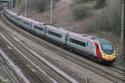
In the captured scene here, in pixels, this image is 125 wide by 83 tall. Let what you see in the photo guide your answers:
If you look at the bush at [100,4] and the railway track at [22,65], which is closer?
the railway track at [22,65]

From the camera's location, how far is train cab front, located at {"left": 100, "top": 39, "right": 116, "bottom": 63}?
3544cm

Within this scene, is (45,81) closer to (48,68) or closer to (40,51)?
(48,68)

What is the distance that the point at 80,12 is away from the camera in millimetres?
68688

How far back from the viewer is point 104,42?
3681 centimetres

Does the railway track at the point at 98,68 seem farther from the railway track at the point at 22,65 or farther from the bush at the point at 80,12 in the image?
the bush at the point at 80,12

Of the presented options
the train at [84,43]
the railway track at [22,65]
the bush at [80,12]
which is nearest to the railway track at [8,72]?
the railway track at [22,65]

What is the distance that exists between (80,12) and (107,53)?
33.4 m

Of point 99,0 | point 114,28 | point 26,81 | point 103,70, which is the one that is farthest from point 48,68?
point 99,0

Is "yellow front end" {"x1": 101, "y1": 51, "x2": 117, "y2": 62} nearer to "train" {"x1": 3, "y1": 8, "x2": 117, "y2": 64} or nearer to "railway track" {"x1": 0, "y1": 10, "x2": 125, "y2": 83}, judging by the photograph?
"train" {"x1": 3, "y1": 8, "x2": 117, "y2": 64}

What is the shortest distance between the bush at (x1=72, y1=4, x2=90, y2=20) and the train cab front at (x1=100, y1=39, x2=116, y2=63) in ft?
102

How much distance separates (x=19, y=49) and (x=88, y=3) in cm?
2977

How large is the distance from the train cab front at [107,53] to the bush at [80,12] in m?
31.1

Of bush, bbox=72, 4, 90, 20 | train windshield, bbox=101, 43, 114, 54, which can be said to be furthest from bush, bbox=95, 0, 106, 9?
train windshield, bbox=101, 43, 114, 54

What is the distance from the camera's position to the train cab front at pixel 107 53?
1395 inches
